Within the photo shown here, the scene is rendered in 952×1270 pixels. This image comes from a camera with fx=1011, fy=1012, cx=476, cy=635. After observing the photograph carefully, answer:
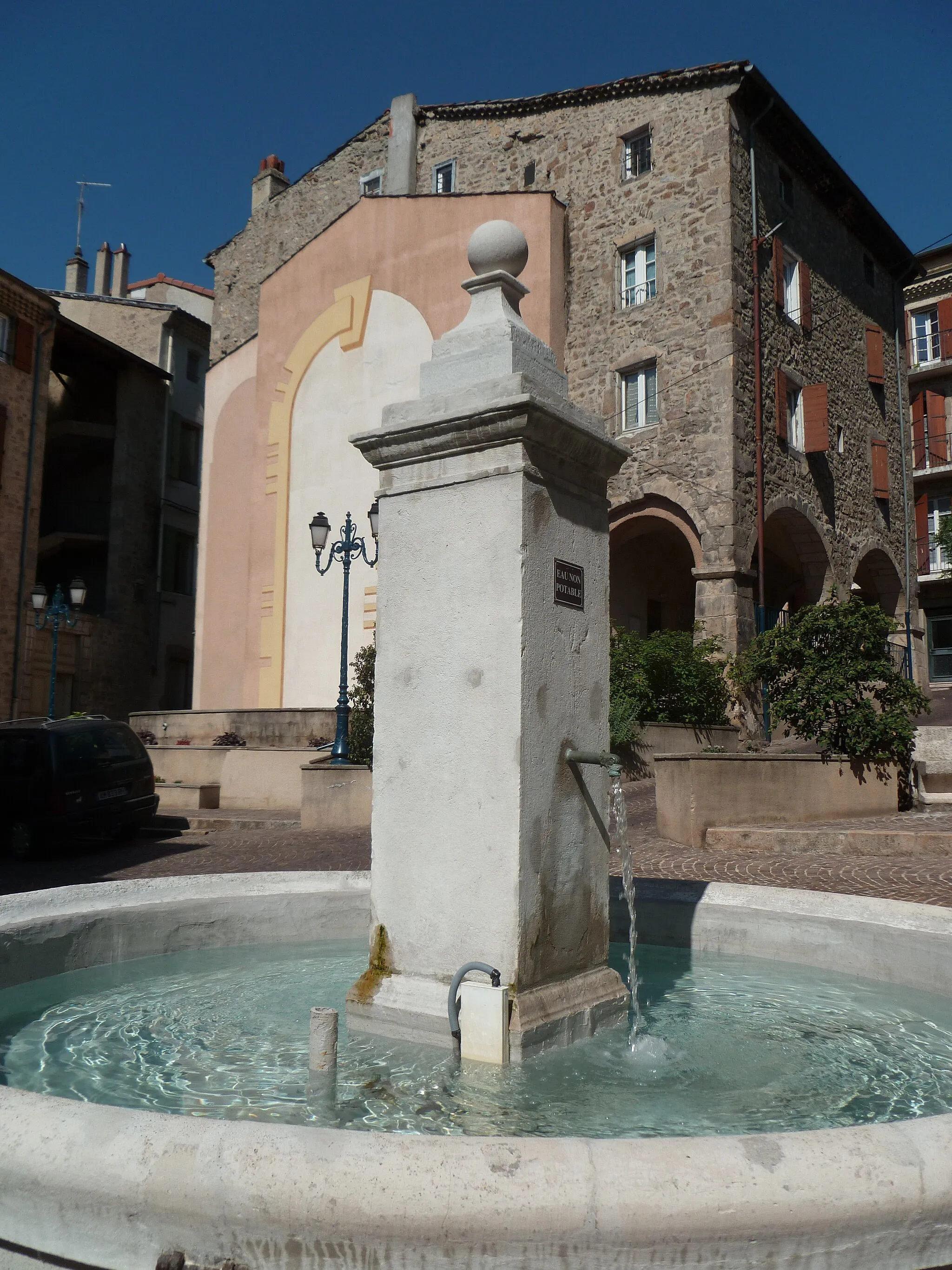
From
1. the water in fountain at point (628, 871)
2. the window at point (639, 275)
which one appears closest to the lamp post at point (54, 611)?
the window at point (639, 275)

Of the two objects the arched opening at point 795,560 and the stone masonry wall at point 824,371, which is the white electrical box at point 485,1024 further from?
the arched opening at point 795,560

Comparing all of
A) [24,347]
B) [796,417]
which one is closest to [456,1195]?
[796,417]

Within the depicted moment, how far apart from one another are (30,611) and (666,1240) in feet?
80.1

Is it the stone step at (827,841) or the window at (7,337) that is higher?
the window at (7,337)

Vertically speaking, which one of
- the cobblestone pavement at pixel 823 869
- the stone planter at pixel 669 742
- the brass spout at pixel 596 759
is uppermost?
the stone planter at pixel 669 742

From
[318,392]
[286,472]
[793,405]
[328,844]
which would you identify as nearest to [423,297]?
[318,392]

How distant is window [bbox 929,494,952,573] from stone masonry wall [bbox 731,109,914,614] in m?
6.55

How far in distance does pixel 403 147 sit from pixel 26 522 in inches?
482

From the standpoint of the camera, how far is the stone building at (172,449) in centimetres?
2817

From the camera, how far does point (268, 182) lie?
27031mm

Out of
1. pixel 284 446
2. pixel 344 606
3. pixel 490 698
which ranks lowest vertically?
pixel 490 698

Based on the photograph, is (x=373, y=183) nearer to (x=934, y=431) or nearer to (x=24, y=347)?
(x=24, y=347)

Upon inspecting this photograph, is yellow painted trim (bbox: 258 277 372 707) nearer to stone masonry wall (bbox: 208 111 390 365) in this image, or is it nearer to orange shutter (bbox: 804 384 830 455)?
stone masonry wall (bbox: 208 111 390 365)

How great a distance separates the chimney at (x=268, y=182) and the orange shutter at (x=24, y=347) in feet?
22.9
